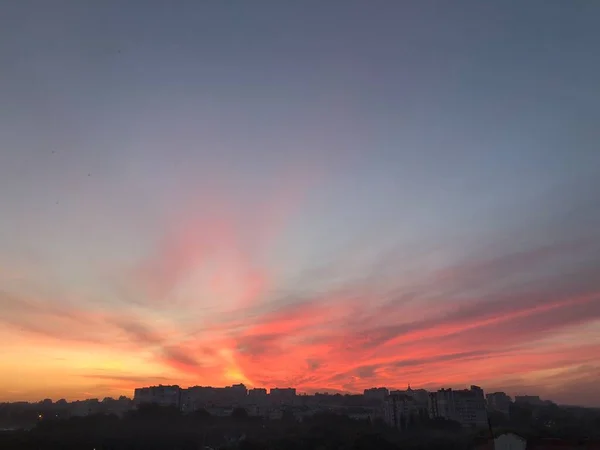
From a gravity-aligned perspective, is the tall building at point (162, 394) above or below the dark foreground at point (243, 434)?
above

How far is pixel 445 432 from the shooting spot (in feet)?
317

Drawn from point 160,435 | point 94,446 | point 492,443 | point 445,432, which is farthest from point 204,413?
point 492,443

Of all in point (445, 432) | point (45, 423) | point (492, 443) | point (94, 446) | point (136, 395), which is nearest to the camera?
point (492, 443)

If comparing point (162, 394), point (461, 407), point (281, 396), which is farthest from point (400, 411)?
point (281, 396)

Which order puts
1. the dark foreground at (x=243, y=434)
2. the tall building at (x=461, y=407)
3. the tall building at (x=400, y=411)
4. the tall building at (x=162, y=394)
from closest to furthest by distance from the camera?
the dark foreground at (x=243, y=434)
the tall building at (x=400, y=411)
the tall building at (x=461, y=407)
the tall building at (x=162, y=394)

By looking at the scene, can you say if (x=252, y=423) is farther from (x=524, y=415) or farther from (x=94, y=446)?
(x=524, y=415)

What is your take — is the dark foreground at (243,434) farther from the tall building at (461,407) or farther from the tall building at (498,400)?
the tall building at (498,400)

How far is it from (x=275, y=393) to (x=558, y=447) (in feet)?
549

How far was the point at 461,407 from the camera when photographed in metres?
115

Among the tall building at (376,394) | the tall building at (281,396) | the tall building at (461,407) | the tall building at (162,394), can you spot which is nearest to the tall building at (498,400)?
the tall building at (376,394)

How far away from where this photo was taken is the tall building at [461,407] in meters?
113

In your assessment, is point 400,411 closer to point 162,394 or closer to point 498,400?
Result: point 162,394

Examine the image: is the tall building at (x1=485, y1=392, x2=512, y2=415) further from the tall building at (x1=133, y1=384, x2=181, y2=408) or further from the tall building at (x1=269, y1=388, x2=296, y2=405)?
the tall building at (x1=133, y1=384, x2=181, y2=408)

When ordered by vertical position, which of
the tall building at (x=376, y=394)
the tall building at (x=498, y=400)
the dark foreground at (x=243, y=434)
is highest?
the tall building at (x=376, y=394)
